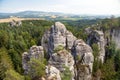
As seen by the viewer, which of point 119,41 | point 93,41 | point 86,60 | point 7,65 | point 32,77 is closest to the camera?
point 32,77

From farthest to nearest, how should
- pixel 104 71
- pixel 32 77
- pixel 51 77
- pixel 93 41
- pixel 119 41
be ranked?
pixel 119 41 < pixel 93 41 < pixel 104 71 < pixel 32 77 < pixel 51 77

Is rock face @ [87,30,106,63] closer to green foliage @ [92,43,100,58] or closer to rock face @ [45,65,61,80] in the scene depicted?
green foliage @ [92,43,100,58]

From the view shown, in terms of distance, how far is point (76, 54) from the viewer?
4919 centimetres

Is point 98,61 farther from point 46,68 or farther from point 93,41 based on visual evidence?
point 46,68

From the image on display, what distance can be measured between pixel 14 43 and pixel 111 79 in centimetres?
2714

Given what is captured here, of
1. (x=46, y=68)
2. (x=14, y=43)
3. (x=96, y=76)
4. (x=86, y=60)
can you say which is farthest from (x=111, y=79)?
(x=14, y=43)

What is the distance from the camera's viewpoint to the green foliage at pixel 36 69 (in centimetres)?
3409

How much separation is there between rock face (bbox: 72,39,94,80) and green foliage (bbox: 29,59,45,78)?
12.3 m

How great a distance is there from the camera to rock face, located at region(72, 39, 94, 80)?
4675 centimetres

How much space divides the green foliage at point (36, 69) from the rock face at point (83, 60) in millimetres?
12269

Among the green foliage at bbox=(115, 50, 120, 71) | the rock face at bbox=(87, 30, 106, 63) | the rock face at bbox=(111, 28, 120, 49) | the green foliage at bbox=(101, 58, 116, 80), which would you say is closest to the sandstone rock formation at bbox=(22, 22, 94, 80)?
the green foliage at bbox=(101, 58, 116, 80)

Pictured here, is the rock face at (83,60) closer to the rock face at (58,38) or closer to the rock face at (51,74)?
the rock face at (58,38)

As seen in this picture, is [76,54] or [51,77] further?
[76,54]

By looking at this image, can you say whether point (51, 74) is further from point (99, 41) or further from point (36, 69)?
point (99, 41)
